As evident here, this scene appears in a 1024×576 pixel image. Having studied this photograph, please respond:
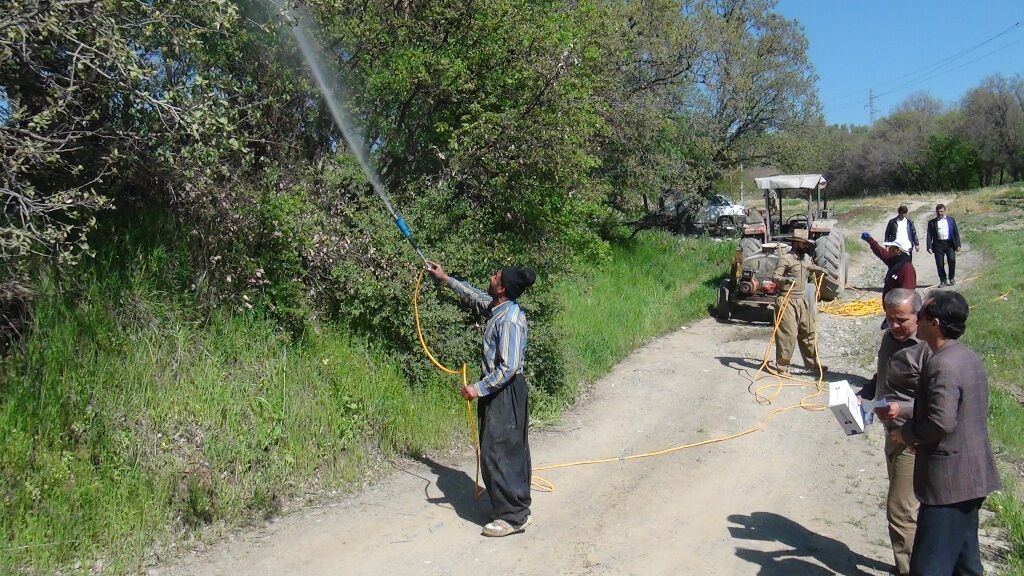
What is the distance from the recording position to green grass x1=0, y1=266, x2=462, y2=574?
5262mm

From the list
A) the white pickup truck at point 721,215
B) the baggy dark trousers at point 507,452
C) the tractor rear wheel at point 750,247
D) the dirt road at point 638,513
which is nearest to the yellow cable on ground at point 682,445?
the dirt road at point 638,513

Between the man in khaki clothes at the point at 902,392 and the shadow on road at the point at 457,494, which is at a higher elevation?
the man in khaki clothes at the point at 902,392

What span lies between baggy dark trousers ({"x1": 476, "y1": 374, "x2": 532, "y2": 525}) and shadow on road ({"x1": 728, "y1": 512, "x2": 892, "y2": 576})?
5.25 feet

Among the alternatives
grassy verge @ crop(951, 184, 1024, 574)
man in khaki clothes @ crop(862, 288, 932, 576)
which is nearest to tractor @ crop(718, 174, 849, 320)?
grassy verge @ crop(951, 184, 1024, 574)

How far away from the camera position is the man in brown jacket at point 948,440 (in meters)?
4.08

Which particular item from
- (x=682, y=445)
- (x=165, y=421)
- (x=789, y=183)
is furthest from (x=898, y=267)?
(x=789, y=183)

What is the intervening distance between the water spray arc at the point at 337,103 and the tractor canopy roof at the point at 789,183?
10498 millimetres

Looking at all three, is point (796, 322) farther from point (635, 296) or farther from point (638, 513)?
point (638, 513)

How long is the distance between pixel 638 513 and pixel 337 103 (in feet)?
19.1

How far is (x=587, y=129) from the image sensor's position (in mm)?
9820

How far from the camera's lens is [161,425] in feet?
19.7

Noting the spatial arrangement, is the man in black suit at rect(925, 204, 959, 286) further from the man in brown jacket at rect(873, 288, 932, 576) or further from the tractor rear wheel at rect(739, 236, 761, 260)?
the man in brown jacket at rect(873, 288, 932, 576)

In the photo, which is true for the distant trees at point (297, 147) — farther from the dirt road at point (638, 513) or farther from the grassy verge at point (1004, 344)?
the grassy verge at point (1004, 344)

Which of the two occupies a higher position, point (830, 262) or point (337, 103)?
point (337, 103)
